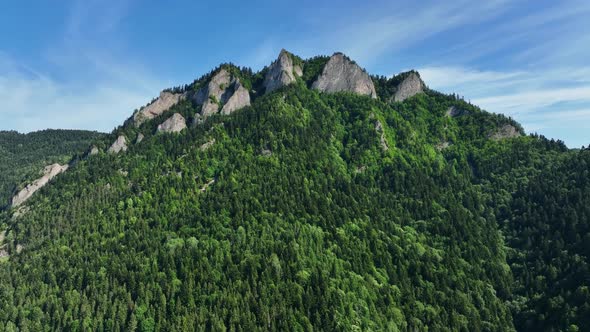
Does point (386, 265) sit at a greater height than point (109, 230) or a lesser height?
lesser

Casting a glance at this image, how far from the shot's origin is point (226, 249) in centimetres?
16588

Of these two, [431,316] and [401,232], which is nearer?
[431,316]

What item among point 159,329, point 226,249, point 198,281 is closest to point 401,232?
point 226,249

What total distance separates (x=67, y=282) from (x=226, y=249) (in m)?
55.5

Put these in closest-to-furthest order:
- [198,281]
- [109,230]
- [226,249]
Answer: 1. [198,281]
2. [226,249]
3. [109,230]

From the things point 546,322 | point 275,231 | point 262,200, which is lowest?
point 546,322

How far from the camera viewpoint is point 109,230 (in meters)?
A: 187

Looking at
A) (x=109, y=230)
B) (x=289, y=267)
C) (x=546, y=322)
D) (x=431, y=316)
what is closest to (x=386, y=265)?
(x=431, y=316)

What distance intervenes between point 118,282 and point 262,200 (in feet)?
220

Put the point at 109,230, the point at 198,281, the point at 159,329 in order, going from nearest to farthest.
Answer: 1. the point at 159,329
2. the point at 198,281
3. the point at 109,230

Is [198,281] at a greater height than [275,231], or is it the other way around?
[275,231]

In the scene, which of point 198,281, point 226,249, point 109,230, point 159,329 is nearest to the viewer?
point 159,329

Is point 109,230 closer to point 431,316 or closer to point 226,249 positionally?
point 226,249

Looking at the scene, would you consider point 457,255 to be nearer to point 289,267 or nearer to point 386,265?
point 386,265
